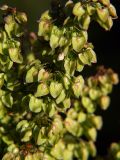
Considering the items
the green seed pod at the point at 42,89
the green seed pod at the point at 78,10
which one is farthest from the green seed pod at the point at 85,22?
the green seed pod at the point at 42,89

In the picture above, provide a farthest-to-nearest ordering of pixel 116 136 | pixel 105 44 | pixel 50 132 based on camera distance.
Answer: pixel 105 44 → pixel 116 136 → pixel 50 132

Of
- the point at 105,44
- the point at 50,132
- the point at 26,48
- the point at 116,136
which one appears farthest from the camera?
the point at 105,44

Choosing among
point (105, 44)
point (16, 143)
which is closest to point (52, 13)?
point (16, 143)

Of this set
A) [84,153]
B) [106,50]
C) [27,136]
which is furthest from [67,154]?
[106,50]

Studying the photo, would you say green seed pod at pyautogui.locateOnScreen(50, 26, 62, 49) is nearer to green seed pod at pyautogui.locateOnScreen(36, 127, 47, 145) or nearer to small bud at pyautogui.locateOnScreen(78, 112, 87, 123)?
green seed pod at pyautogui.locateOnScreen(36, 127, 47, 145)

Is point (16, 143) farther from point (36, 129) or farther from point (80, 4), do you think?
point (80, 4)

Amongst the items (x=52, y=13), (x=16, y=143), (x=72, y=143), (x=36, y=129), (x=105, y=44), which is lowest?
(x=105, y=44)

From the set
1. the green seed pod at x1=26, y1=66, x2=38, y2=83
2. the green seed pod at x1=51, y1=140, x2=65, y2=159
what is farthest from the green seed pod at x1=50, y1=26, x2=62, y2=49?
the green seed pod at x1=51, y1=140, x2=65, y2=159
